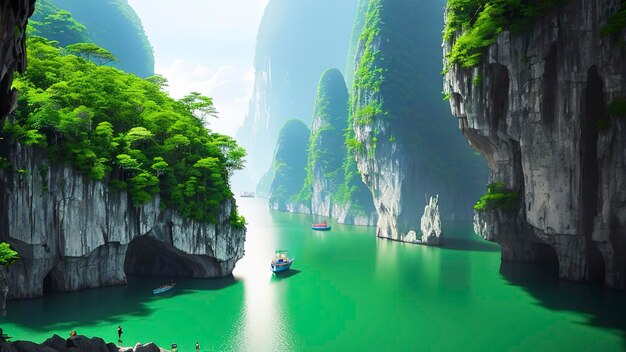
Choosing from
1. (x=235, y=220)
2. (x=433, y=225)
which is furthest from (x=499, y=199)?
(x=235, y=220)

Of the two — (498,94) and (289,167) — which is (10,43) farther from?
(289,167)

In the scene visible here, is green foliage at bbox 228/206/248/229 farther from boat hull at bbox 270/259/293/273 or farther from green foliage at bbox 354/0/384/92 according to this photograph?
green foliage at bbox 354/0/384/92

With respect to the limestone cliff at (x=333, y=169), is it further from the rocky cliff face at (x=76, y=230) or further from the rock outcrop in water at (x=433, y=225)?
the rocky cliff face at (x=76, y=230)

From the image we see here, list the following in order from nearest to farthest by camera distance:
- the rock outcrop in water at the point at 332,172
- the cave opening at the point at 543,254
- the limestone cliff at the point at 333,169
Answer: the cave opening at the point at 543,254 < the limestone cliff at the point at 333,169 < the rock outcrop in water at the point at 332,172

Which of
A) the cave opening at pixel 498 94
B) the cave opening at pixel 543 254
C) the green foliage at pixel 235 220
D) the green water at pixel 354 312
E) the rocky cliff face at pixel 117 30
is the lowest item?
the green water at pixel 354 312

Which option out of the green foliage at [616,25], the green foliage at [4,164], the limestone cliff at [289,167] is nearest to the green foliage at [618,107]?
the green foliage at [616,25]

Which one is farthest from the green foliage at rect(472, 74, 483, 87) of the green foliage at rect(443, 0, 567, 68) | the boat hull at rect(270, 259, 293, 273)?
the boat hull at rect(270, 259, 293, 273)
